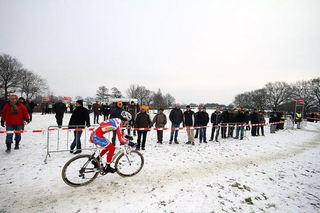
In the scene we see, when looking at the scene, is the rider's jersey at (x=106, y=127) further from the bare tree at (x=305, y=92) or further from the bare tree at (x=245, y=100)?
the bare tree at (x=245, y=100)

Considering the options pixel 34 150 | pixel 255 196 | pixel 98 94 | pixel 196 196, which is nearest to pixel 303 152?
pixel 255 196

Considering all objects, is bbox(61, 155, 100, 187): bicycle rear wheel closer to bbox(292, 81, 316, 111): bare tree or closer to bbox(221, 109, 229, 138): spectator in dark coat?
bbox(221, 109, 229, 138): spectator in dark coat

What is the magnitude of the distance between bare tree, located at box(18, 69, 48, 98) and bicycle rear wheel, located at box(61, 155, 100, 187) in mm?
61702

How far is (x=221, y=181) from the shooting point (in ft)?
15.6

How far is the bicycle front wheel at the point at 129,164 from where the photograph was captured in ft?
15.1

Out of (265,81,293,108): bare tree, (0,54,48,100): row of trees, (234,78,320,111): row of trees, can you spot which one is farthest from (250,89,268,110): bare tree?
(0,54,48,100): row of trees

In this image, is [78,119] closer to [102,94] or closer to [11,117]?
[11,117]

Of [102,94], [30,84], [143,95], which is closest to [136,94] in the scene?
[143,95]

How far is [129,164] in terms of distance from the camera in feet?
15.8

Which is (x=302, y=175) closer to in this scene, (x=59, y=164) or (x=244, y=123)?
(x=244, y=123)

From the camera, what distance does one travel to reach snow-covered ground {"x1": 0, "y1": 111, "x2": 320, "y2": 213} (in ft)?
11.5

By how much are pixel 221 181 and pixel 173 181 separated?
4.95ft

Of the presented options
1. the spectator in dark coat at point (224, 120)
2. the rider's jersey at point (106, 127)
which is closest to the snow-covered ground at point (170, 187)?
the rider's jersey at point (106, 127)

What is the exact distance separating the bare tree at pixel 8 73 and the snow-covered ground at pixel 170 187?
182 ft
